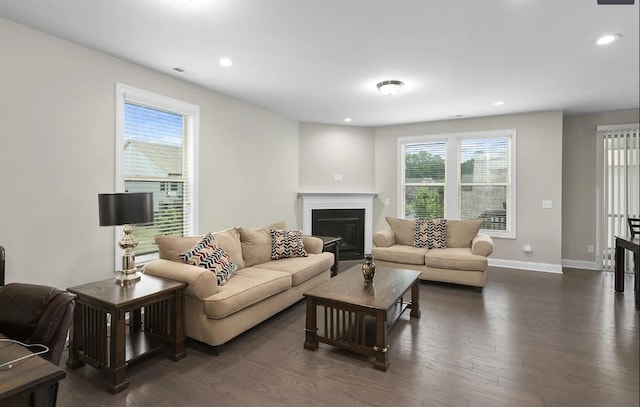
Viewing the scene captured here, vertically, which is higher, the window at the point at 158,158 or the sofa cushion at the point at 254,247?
the window at the point at 158,158

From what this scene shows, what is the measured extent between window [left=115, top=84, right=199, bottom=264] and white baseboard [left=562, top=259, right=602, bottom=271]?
6.32 metres

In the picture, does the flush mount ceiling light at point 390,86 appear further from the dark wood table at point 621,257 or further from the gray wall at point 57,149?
the dark wood table at point 621,257

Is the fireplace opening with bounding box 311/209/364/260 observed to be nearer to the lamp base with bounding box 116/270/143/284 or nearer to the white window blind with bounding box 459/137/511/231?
the white window blind with bounding box 459/137/511/231

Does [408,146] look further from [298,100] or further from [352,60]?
[352,60]

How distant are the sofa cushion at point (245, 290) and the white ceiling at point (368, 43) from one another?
2.19 meters

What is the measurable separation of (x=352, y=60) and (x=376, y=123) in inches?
123

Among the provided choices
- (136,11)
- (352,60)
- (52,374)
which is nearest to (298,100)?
(352,60)

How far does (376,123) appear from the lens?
632 cm

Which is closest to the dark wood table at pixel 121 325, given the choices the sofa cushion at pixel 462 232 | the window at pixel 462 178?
the sofa cushion at pixel 462 232

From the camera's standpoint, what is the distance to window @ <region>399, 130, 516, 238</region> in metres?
5.68

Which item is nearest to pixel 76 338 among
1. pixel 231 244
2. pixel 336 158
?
pixel 231 244

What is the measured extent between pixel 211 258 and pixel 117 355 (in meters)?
1.02

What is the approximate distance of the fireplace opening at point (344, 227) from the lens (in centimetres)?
627

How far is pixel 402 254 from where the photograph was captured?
4.71 metres
